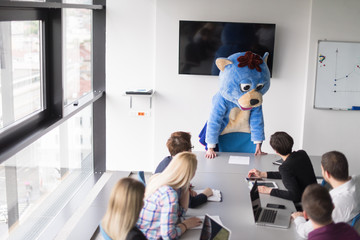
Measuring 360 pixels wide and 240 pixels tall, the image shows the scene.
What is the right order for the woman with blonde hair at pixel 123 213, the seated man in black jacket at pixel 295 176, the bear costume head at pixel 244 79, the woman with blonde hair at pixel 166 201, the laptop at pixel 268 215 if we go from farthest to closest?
the bear costume head at pixel 244 79
the seated man in black jacket at pixel 295 176
the laptop at pixel 268 215
the woman with blonde hair at pixel 166 201
the woman with blonde hair at pixel 123 213

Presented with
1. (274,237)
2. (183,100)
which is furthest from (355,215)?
(183,100)

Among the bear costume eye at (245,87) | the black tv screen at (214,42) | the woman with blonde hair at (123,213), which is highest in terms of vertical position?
the black tv screen at (214,42)

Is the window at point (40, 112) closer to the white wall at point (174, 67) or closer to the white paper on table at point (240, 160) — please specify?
the white wall at point (174, 67)

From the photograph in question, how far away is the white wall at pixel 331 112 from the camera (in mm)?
6105

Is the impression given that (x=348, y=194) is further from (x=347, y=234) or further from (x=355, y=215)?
(x=347, y=234)

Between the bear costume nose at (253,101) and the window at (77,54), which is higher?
the window at (77,54)

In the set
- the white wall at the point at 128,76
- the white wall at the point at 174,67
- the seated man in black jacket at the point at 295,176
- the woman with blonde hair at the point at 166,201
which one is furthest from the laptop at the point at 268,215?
the white wall at the point at 128,76

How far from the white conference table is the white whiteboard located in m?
1.45

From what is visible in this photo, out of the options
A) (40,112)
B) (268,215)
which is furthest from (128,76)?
(268,215)

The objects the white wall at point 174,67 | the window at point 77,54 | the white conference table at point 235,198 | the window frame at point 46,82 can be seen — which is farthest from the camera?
the white wall at point 174,67

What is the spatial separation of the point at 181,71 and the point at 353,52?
7.37 ft

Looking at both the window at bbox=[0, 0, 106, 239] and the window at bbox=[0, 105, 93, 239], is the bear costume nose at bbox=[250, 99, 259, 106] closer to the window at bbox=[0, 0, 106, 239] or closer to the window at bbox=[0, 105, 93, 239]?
the window at bbox=[0, 0, 106, 239]

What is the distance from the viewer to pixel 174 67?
6.39 m

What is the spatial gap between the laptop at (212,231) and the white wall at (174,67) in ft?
11.4
